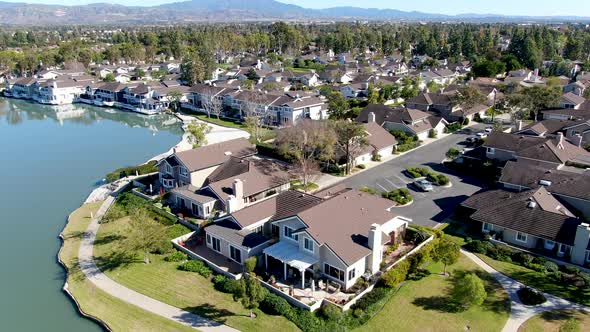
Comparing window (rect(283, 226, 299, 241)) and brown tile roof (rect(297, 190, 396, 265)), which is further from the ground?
brown tile roof (rect(297, 190, 396, 265))

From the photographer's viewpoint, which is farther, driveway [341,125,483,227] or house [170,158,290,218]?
driveway [341,125,483,227]

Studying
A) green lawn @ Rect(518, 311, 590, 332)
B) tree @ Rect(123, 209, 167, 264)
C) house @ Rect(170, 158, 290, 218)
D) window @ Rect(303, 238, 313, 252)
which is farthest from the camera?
house @ Rect(170, 158, 290, 218)

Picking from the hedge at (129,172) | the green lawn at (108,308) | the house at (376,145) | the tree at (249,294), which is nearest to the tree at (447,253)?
the tree at (249,294)

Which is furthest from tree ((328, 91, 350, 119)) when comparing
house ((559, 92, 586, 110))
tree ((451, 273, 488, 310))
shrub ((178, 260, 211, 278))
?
tree ((451, 273, 488, 310))

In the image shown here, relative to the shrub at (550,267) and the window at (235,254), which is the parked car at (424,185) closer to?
the shrub at (550,267)

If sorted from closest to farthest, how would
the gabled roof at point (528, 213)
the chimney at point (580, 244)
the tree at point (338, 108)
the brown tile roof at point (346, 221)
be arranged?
the brown tile roof at point (346, 221), the chimney at point (580, 244), the gabled roof at point (528, 213), the tree at point (338, 108)

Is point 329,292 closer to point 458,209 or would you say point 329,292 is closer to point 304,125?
point 458,209

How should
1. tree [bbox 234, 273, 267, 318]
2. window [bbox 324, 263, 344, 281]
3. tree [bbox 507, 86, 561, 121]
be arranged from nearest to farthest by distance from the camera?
tree [bbox 234, 273, 267, 318] < window [bbox 324, 263, 344, 281] < tree [bbox 507, 86, 561, 121]

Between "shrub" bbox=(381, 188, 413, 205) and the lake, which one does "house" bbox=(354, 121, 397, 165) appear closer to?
"shrub" bbox=(381, 188, 413, 205)
